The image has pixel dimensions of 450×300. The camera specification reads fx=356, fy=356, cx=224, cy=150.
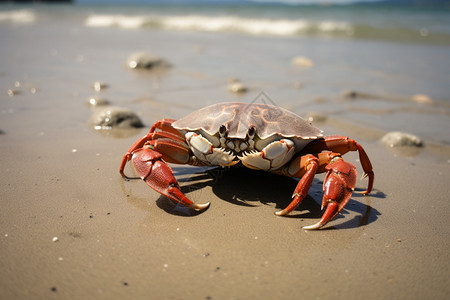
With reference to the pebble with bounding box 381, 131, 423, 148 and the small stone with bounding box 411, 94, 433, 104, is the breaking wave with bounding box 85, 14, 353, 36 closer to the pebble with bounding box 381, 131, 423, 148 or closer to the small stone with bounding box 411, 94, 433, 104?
the small stone with bounding box 411, 94, 433, 104

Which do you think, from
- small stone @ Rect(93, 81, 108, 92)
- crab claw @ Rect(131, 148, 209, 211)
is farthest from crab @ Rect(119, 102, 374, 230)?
Answer: small stone @ Rect(93, 81, 108, 92)

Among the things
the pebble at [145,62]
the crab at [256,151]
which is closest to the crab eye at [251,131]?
the crab at [256,151]

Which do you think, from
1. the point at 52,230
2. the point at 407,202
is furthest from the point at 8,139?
the point at 407,202

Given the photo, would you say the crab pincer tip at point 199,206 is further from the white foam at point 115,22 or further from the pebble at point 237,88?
the white foam at point 115,22

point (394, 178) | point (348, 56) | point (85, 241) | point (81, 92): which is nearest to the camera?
point (85, 241)

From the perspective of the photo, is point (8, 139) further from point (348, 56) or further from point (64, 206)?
point (348, 56)

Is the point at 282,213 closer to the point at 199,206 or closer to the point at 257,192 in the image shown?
the point at 257,192
